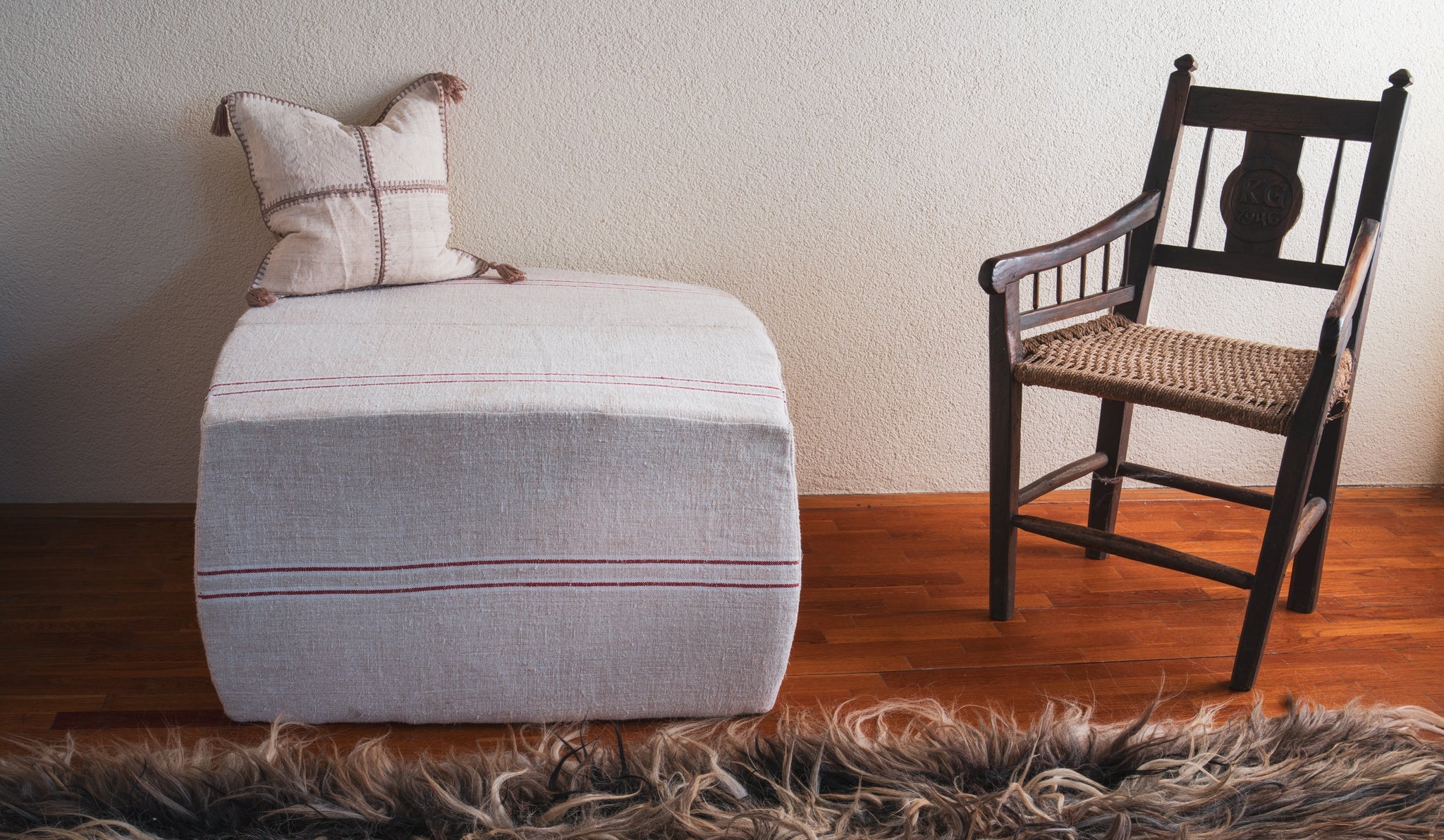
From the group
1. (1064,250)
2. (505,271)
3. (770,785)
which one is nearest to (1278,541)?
(1064,250)

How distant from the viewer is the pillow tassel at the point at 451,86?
1.67 m

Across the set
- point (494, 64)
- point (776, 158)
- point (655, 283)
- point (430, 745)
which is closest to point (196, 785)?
point (430, 745)

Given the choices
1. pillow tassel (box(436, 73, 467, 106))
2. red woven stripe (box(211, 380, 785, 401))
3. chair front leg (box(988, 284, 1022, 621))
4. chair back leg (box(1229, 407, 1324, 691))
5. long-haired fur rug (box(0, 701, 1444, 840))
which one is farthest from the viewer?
pillow tassel (box(436, 73, 467, 106))

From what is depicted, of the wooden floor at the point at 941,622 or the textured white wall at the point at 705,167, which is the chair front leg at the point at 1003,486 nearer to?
the wooden floor at the point at 941,622

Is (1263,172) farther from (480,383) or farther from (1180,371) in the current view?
(480,383)

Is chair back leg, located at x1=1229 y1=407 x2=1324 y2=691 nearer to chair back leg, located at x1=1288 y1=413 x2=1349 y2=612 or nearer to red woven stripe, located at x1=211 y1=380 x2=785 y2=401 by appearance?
chair back leg, located at x1=1288 y1=413 x2=1349 y2=612

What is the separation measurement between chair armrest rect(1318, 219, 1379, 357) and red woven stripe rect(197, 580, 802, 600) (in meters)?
0.69

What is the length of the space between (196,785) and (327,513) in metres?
0.31

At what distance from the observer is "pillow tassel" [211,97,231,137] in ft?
5.08

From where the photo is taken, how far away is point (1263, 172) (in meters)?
1.59

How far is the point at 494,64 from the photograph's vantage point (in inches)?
68.2

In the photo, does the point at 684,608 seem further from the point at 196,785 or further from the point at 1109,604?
the point at 1109,604

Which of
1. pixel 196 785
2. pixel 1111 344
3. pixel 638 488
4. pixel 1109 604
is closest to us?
pixel 196 785

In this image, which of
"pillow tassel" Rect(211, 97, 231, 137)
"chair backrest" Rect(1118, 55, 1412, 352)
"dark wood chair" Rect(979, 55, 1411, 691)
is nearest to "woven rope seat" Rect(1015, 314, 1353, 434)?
"dark wood chair" Rect(979, 55, 1411, 691)
